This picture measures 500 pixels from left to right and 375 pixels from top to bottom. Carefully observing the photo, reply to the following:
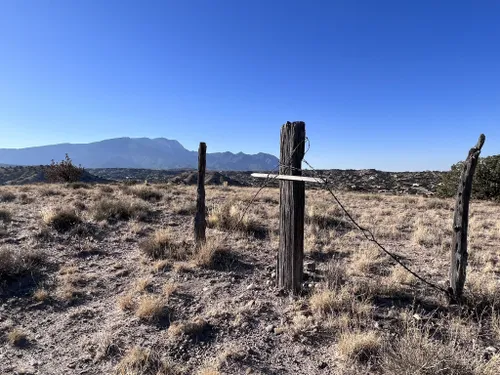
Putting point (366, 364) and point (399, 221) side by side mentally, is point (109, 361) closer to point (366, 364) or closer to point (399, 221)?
point (366, 364)

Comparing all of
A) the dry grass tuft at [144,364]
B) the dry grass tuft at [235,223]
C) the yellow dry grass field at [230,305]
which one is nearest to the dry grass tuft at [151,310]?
the yellow dry grass field at [230,305]

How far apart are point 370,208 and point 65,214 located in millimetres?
10271

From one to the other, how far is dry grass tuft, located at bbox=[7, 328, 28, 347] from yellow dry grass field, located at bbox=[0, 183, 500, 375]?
13 millimetres

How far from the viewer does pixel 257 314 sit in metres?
4.29

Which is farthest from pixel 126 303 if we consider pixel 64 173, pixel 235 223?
pixel 64 173

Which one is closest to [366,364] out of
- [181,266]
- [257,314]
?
[257,314]

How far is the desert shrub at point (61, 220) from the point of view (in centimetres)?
781

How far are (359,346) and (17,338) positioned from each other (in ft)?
13.1

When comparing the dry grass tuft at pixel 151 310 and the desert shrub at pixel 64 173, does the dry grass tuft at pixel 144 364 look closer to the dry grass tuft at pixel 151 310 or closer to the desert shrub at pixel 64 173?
the dry grass tuft at pixel 151 310

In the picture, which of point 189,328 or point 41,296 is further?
point 41,296

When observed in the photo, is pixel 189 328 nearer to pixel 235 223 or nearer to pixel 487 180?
pixel 235 223

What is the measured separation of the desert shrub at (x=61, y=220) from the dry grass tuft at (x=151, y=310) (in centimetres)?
461

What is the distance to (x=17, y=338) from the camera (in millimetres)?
3781

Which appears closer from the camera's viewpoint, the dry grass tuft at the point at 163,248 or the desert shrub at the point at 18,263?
the desert shrub at the point at 18,263
